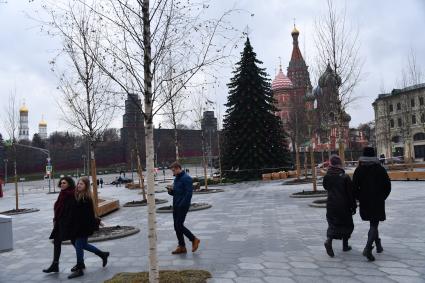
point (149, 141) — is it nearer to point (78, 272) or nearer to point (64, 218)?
point (64, 218)

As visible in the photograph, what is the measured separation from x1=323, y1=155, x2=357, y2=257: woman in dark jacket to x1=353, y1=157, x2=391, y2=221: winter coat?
6.9 inches

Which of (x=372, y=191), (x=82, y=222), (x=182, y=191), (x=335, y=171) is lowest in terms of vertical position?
(x=82, y=222)

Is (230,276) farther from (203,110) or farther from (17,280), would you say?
(203,110)

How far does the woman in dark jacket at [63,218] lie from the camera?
7.22 metres

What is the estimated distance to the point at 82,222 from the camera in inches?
286

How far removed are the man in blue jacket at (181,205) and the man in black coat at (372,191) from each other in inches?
119

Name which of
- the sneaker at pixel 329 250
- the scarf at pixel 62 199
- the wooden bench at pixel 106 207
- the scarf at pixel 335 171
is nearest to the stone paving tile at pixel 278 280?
the sneaker at pixel 329 250

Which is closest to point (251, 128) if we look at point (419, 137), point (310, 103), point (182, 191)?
point (310, 103)

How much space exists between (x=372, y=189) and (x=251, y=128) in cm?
2700

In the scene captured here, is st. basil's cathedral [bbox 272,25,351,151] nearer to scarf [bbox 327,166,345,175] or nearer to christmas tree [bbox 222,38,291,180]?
christmas tree [bbox 222,38,291,180]

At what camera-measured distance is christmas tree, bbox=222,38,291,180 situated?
3366 cm

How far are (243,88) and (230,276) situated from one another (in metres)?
29.3

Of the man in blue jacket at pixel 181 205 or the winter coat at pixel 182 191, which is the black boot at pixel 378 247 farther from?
the winter coat at pixel 182 191

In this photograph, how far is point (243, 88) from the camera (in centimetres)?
3481
